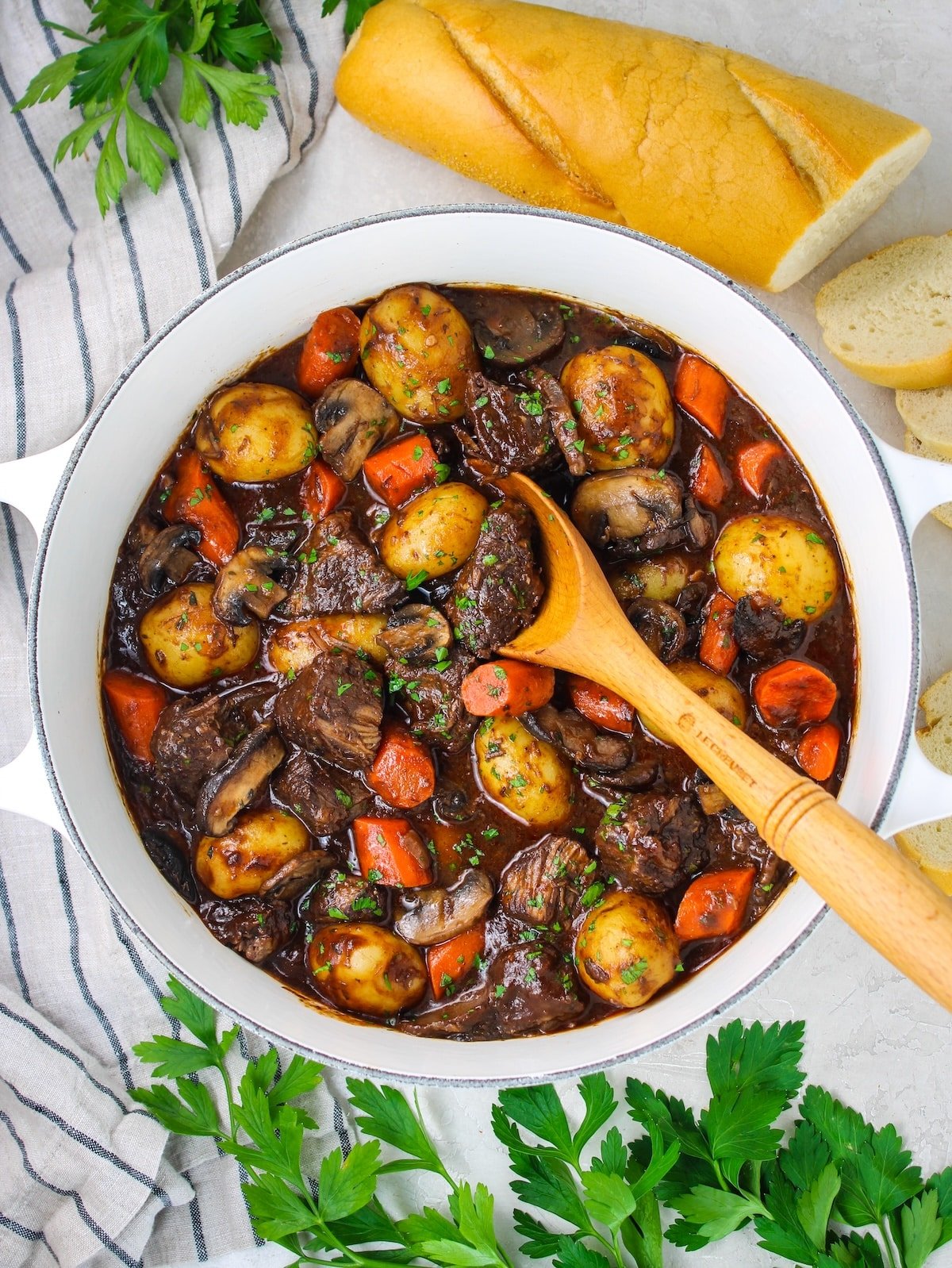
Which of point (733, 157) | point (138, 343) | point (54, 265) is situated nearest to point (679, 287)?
point (733, 157)

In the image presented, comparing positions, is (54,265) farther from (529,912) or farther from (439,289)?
(529,912)

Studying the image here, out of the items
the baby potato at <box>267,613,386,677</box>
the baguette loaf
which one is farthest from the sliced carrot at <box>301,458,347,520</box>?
the baguette loaf

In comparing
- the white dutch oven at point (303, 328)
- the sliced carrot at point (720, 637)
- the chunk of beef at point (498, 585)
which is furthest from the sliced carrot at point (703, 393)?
the chunk of beef at point (498, 585)

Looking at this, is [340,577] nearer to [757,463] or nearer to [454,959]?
[454,959]

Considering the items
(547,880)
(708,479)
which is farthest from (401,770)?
(708,479)

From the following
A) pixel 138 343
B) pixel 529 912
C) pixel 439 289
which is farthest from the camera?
pixel 138 343

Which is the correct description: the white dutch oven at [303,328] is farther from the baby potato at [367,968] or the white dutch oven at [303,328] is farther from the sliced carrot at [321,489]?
the sliced carrot at [321,489]

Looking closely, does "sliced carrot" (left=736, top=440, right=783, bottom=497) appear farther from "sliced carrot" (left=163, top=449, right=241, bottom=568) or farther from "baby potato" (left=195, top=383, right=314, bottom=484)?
"sliced carrot" (left=163, top=449, right=241, bottom=568)
